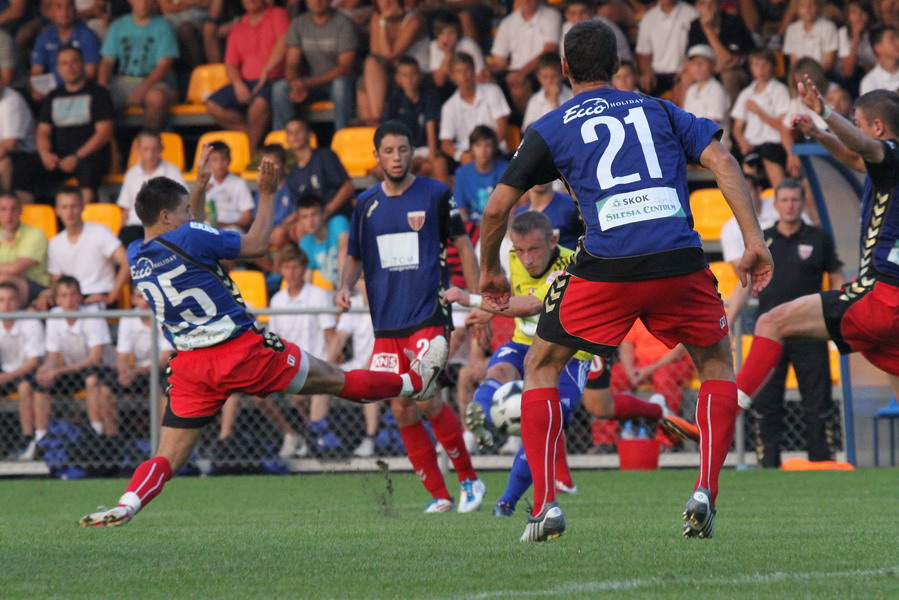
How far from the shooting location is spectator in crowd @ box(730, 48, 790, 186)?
533 inches

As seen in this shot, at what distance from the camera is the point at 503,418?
313 inches

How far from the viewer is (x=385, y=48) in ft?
51.2

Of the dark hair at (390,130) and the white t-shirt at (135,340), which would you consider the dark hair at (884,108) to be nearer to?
the dark hair at (390,130)

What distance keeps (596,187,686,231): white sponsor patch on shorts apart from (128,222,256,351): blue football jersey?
218cm

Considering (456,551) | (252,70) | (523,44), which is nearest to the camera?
(456,551)

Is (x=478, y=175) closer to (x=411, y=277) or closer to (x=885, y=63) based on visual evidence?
(x=885, y=63)

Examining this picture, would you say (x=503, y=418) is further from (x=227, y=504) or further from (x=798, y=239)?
(x=798, y=239)

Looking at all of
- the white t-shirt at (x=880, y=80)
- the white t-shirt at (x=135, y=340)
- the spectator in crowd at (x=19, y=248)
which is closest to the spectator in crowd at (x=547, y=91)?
the white t-shirt at (x=880, y=80)

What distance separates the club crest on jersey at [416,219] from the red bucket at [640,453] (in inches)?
170

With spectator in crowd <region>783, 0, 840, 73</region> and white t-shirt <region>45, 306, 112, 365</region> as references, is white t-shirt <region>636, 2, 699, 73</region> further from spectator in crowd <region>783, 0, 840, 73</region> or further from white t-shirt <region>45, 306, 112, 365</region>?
white t-shirt <region>45, 306, 112, 365</region>

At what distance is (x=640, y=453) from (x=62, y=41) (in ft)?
29.6

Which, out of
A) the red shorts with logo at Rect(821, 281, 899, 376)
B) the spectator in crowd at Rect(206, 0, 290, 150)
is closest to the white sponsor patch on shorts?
the red shorts with logo at Rect(821, 281, 899, 376)

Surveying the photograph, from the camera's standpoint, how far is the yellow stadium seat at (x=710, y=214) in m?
13.6

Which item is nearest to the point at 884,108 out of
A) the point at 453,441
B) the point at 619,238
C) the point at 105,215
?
the point at 619,238
